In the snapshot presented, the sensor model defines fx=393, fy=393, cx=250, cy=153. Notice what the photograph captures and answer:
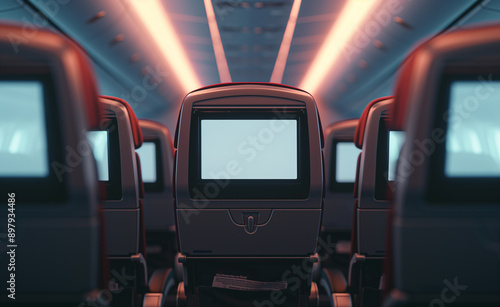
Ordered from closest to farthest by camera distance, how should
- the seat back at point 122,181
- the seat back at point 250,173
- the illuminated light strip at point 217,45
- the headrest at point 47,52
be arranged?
the headrest at point 47,52
the seat back at point 250,173
the seat back at point 122,181
the illuminated light strip at point 217,45

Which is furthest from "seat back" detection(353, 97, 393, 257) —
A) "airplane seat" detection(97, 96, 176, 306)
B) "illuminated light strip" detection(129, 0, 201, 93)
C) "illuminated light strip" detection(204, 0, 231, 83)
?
"illuminated light strip" detection(129, 0, 201, 93)

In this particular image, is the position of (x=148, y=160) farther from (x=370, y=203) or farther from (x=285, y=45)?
(x=285, y=45)

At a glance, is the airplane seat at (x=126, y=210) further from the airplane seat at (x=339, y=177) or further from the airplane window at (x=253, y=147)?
the airplane seat at (x=339, y=177)

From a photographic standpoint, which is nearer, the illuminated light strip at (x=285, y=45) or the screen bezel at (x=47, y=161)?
the screen bezel at (x=47, y=161)

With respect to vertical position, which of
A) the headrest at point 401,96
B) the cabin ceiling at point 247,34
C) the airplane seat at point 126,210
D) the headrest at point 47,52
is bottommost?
the airplane seat at point 126,210

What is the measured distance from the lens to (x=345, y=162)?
3656 mm

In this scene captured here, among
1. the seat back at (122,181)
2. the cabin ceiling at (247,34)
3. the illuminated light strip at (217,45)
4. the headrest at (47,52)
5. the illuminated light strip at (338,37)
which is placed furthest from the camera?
the illuminated light strip at (217,45)

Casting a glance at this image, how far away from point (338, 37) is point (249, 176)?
24.0 ft

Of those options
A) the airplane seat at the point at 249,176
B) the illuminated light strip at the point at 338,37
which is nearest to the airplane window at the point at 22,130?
the airplane seat at the point at 249,176

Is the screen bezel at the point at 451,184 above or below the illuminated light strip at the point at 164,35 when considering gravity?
below

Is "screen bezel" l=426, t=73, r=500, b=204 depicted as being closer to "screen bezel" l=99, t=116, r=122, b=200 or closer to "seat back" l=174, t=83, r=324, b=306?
"seat back" l=174, t=83, r=324, b=306

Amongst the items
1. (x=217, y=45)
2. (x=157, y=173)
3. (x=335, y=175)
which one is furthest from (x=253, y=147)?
(x=217, y=45)

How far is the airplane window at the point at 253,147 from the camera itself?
233 centimetres

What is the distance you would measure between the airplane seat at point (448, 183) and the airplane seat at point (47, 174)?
1.18 m
